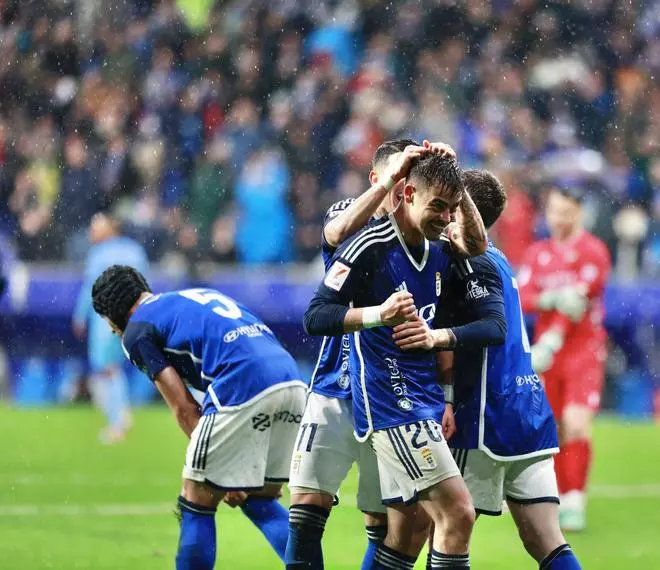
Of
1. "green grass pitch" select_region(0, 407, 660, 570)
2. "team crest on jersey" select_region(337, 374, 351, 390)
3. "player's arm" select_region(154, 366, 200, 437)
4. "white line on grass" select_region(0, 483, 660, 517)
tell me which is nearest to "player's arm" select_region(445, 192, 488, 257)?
"team crest on jersey" select_region(337, 374, 351, 390)

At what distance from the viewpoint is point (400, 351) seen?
5.05 m

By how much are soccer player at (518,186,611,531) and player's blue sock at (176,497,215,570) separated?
11.9 ft

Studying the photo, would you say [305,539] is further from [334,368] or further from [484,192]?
[484,192]

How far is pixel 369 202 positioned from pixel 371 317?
48cm

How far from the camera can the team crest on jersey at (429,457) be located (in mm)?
4953

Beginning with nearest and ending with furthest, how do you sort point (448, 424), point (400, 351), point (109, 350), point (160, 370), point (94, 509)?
1. point (400, 351)
2. point (448, 424)
3. point (160, 370)
4. point (94, 509)
5. point (109, 350)

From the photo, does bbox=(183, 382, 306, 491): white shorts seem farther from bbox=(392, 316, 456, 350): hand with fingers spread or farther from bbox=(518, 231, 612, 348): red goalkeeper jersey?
bbox=(518, 231, 612, 348): red goalkeeper jersey

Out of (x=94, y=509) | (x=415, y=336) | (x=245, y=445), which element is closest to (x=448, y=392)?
(x=415, y=336)

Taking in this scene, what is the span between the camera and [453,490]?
4.95 m

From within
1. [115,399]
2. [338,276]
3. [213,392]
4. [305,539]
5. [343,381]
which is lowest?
[115,399]

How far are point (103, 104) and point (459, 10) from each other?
5397mm

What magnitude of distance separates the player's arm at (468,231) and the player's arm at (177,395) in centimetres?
145

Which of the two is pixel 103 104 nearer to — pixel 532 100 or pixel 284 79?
pixel 284 79

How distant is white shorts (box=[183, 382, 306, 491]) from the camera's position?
5930 millimetres
